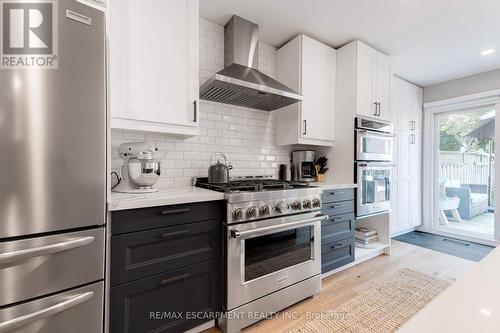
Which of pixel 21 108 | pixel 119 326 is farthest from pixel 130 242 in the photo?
pixel 21 108

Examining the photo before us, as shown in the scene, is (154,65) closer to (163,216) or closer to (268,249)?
(163,216)

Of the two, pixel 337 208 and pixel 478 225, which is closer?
pixel 337 208

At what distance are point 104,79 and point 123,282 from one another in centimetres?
109

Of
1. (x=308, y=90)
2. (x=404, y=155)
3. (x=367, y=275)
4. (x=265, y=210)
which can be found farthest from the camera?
(x=404, y=155)

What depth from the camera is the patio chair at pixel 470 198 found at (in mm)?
3593

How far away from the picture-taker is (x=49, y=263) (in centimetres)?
101

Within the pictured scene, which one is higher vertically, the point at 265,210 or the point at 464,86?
the point at 464,86

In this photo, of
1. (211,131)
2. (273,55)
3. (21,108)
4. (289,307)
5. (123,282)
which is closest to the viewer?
(21,108)

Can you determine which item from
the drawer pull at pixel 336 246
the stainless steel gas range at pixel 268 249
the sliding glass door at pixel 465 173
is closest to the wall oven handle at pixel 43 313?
the stainless steel gas range at pixel 268 249

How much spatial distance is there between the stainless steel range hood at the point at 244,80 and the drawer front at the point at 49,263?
1.40 m

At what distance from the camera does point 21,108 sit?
0.94m

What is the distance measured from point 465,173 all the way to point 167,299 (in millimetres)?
4779

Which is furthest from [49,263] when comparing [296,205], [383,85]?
[383,85]

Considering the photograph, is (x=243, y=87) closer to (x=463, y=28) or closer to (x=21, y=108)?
(x=21, y=108)
